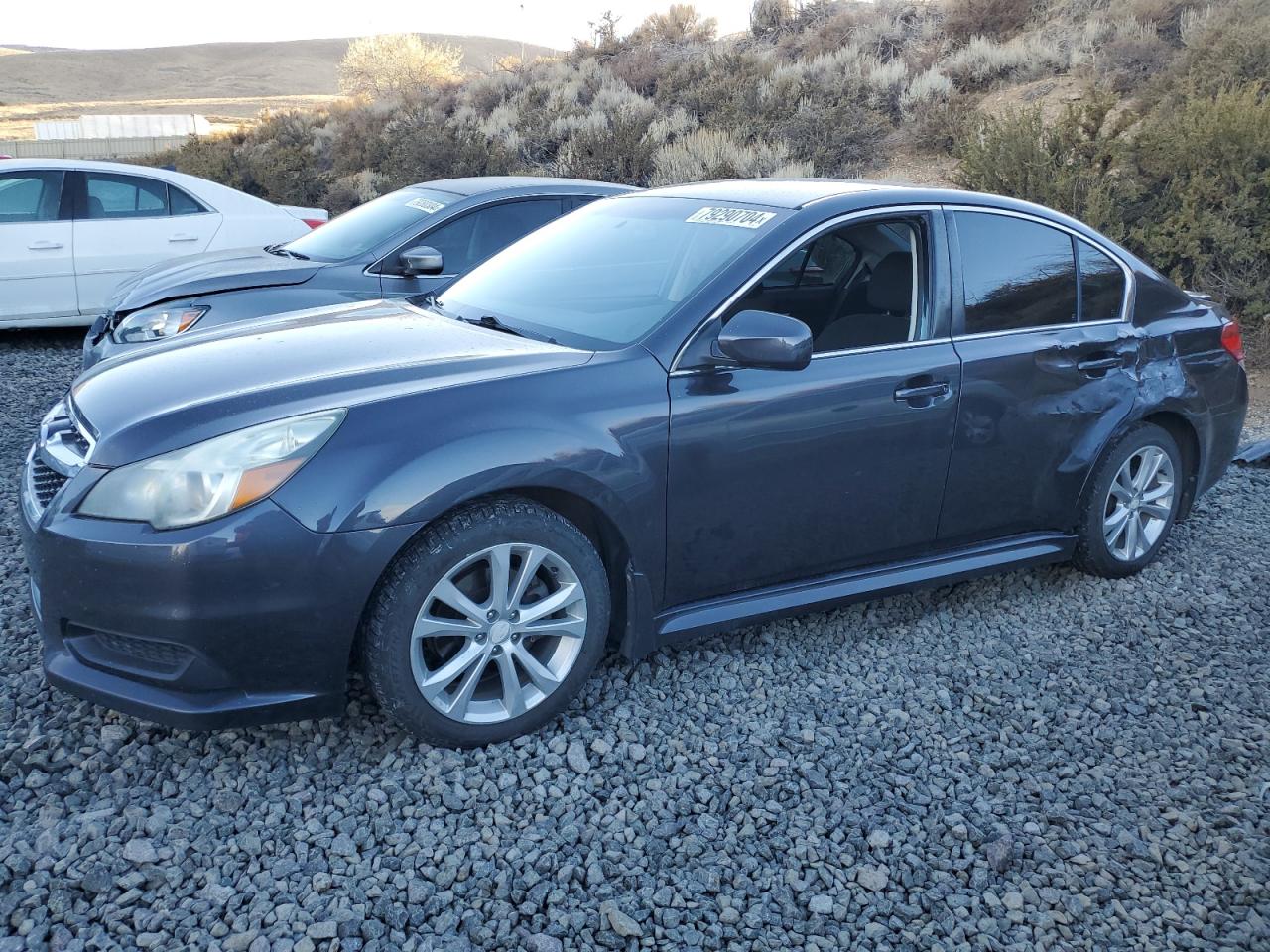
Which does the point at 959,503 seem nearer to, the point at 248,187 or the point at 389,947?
the point at 389,947

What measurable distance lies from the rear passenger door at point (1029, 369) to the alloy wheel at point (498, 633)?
160cm

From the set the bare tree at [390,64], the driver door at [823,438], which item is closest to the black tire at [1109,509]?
the driver door at [823,438]

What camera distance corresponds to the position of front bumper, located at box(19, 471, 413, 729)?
298 centimetres

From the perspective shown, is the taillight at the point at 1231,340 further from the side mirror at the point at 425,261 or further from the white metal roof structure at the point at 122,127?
the white metal roof structure at the point at 122,127

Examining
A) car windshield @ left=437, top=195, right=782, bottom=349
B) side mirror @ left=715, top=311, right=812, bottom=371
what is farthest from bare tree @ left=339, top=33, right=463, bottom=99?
side mirror @ left=715, top=311, right=812, bottom=371

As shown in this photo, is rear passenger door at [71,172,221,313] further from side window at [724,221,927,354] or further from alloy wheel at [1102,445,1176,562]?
alloy wheel at [1102,445,1176,562]

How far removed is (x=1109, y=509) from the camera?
16.0ft

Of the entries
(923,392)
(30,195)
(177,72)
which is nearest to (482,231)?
(923,392)

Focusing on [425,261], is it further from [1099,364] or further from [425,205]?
[1099,364]

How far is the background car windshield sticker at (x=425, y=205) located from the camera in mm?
7313

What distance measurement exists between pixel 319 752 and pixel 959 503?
7.97ft

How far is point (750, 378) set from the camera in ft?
12.3

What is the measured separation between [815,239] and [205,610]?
7.73ft

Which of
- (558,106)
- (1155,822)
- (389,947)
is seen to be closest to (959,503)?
(1155,822)
